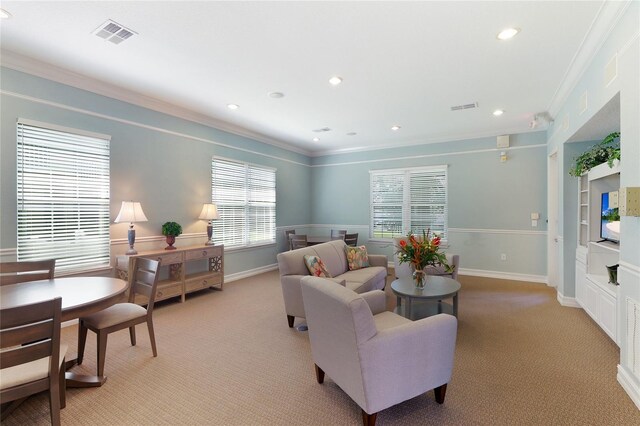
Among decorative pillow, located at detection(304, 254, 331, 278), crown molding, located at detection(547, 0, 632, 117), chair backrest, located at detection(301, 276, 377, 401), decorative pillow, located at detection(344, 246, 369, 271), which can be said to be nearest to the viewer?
chair backrest, located at detection(301, 276, 377, 401)

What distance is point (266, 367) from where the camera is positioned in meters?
2.64

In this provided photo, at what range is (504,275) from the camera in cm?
578

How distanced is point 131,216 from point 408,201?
521 centimetres

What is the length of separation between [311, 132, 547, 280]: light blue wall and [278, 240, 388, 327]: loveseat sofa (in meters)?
2.41

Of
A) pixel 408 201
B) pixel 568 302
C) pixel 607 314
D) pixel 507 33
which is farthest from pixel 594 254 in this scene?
pixel 408 201

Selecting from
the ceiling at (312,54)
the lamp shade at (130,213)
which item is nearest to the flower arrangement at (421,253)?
the ceiling at (312,54)

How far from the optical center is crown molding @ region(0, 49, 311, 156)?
315 centimetres

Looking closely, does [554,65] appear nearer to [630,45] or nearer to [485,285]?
[630,45]

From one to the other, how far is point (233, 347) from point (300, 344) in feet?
2.18

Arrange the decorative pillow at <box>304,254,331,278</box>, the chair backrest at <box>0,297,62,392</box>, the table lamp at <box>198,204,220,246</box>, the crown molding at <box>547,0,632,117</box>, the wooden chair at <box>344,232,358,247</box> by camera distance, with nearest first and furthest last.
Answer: the chair backrest at <box>0,297,62,392</box>, the crown molding at <box>547,0,632,117</box>, the decorative pillow at <box>304,254,331,278</box>, the table lamp at <box>198,204,220,246</box>, the wooden chair at <box>344,232,358,247</box>

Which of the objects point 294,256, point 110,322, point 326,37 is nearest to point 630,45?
point 326,37

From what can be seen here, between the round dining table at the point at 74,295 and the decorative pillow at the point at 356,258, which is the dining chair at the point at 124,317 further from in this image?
the decorative pillow at the point at 356,258

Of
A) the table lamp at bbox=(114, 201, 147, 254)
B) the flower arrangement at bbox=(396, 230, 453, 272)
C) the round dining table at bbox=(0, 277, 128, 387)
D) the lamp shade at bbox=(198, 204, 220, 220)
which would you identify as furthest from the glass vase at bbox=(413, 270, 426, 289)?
the table lamp at bbox=(114, 201, 147, 254)

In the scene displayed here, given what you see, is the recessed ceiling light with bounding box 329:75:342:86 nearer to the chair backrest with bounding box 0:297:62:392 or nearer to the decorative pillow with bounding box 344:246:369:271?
the decorative pillow with bounding box 344:246:369:271
